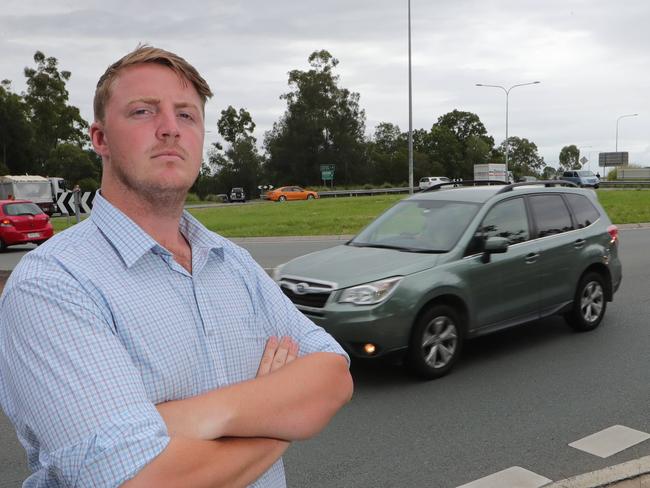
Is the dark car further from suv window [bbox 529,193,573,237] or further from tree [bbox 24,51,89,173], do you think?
suv window [bbox 529,193,573,237]

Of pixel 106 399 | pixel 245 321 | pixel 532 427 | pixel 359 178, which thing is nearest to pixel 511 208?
pixel 532 427

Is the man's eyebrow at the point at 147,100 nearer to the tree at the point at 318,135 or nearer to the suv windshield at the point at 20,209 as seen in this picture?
the suv windshield at the point at 20,209

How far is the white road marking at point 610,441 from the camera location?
4262mm

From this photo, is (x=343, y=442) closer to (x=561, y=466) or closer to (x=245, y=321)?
(x=561, y=466)

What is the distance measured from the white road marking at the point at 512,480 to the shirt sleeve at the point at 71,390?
286 centimetres

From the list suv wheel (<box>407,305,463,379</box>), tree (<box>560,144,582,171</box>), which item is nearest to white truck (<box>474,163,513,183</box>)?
suv wheel (<box>407,305,463,379</box>)

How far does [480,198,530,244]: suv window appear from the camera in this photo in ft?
21.2

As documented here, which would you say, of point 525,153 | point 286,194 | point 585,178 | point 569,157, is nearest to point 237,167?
point 286,194

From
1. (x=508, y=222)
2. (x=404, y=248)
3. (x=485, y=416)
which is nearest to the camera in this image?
(x=485, y=416)

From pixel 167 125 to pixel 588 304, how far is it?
6.70 meters

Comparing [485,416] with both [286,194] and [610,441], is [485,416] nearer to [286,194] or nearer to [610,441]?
[610,441]

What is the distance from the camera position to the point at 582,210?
764cm

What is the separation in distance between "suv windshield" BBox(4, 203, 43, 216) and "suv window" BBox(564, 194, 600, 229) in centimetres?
1587

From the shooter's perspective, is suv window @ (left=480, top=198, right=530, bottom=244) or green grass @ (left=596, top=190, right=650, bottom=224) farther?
green grass @ (left=596, top=190, right=650, bottom=224)
